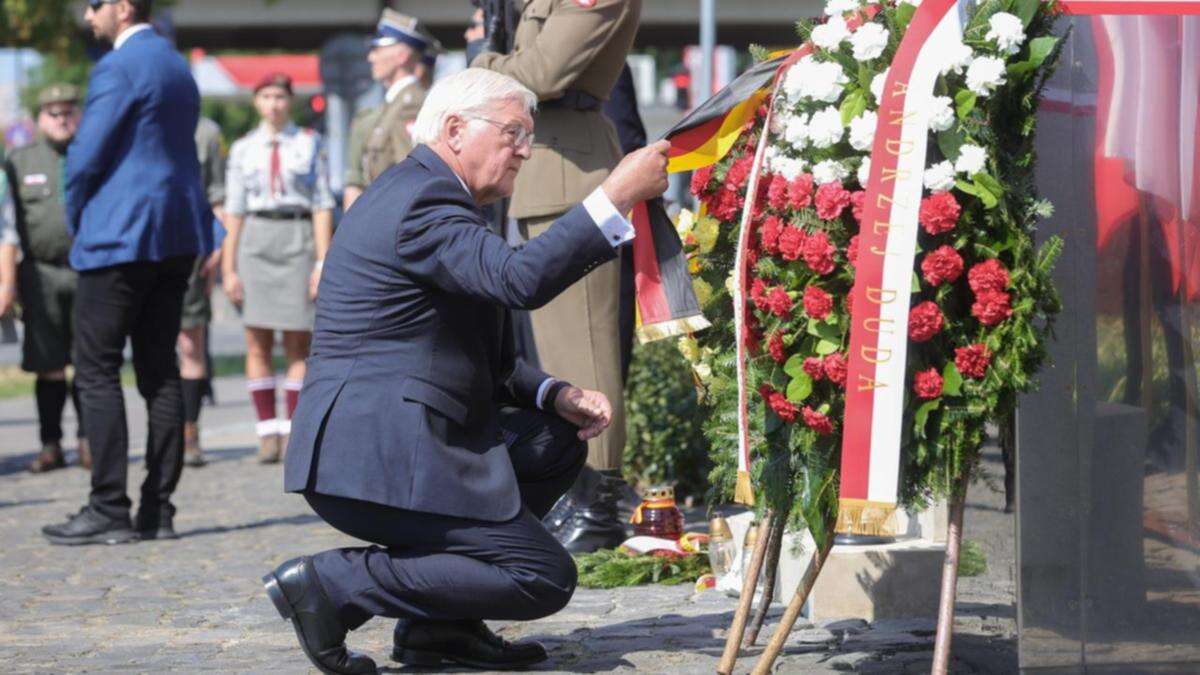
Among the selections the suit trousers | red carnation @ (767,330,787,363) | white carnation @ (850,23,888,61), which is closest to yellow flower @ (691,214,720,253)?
red carnation @ (767,330,787,363)

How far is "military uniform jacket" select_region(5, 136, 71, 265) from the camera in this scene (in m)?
10.2

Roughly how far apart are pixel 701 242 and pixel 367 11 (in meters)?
32.8

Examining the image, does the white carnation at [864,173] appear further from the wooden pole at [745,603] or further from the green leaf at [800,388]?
the wooden pole at [745,603]

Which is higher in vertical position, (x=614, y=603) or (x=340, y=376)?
(x=340, y=376)

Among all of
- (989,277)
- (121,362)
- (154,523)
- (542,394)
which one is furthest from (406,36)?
(989,277)

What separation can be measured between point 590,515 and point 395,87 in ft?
10.7

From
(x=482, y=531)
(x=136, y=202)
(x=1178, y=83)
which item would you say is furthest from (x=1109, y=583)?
(x=136, y=202)

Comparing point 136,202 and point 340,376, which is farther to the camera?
point 136,202

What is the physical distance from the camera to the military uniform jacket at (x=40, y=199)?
33.4 feet

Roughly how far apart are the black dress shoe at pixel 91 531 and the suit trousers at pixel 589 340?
1.95m

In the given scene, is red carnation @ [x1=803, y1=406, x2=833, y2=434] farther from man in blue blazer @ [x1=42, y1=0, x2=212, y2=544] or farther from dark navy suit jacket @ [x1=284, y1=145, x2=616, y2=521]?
man in blue blazer @ [x1=42, y1=0, x2=212, y2=544]

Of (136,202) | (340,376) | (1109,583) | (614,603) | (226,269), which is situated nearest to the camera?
(1109,583)

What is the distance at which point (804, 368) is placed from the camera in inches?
166

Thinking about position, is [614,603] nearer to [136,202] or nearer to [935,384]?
[935,384]
